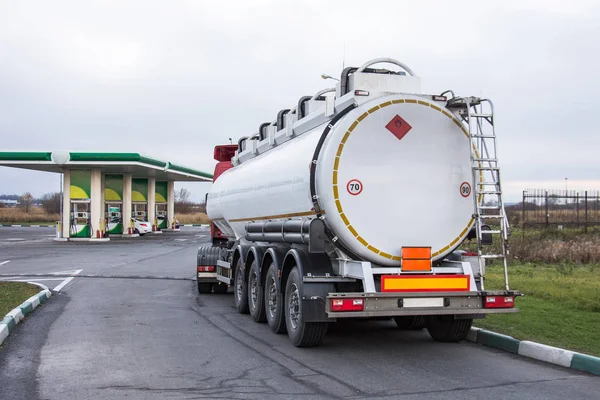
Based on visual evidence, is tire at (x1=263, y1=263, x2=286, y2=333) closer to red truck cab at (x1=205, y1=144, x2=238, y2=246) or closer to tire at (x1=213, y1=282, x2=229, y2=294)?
tire at (x1=213, y1=282, x2=229, y2=294)

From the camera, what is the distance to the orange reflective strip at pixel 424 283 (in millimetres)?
8039

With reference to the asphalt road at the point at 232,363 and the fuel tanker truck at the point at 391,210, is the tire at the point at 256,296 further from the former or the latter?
the fuel tanker truck at the point at 391,210

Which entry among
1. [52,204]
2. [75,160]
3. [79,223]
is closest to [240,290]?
[75,160]

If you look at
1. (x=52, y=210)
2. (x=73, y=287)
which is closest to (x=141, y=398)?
(x=73, y=287)

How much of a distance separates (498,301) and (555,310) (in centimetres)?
341

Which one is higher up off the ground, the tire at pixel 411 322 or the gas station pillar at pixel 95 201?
the gas station pillar at pixel 95 201

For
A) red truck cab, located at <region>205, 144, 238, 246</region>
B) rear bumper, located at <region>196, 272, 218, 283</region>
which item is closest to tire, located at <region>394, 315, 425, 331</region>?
rear bumper, located at <region>196, 272, 218, 283</region>

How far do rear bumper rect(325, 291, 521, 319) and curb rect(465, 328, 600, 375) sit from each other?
526 mm

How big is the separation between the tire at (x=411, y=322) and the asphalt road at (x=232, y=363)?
130 mm

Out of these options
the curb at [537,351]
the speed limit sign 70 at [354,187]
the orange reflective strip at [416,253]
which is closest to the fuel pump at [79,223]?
the curb at [537,351]

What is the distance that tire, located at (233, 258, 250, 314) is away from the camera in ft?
39.3

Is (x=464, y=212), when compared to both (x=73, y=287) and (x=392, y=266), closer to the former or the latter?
(x=392, y=266)

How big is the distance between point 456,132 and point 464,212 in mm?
1014

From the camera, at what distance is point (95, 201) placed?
40.9 meters
